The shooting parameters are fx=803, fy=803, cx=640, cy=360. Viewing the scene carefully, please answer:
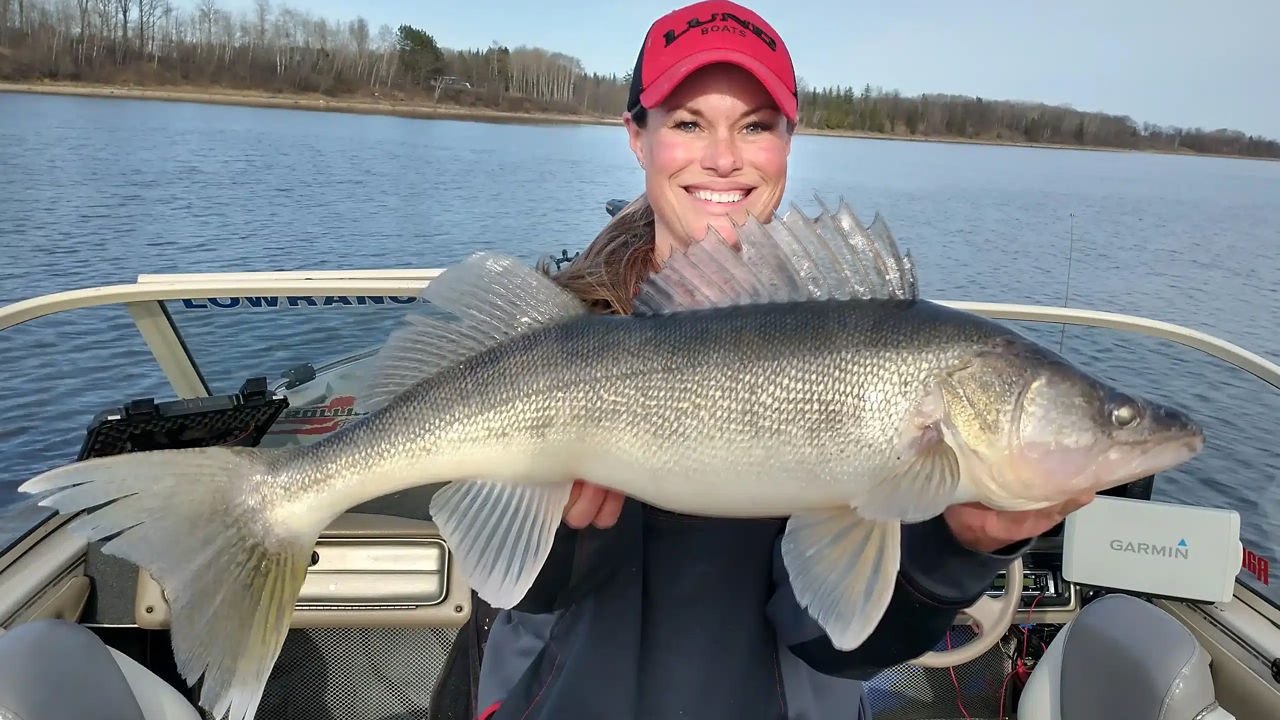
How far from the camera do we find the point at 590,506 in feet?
5.75

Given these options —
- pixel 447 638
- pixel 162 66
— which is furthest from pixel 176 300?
pixel 162 66

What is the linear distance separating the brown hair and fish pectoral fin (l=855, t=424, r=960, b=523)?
85cm

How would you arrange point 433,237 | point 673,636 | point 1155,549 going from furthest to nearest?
point 433,237 < point 1155,549 < point 673,636

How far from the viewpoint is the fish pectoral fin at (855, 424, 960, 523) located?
59.1 inches

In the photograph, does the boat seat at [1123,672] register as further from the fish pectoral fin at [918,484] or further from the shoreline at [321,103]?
the shoreline at [321,103]

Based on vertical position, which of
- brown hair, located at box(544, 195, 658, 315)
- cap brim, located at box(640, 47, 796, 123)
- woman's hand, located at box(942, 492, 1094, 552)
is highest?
cap brim, located at box(640, 47, 796, 123)

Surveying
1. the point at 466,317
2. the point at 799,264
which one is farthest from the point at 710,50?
the point at 466,317

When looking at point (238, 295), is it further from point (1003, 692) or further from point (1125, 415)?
point (1003, 692)

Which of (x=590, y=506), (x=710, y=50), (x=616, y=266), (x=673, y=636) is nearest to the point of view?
(x=590, y=506)

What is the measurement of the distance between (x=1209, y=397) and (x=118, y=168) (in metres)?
24.5

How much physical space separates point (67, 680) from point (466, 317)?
4.35ft

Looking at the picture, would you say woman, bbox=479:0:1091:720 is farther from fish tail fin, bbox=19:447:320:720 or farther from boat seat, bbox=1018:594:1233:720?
boat seat, bbox=1018:594:1233:720

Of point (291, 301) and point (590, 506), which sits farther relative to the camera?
point (291, 301)

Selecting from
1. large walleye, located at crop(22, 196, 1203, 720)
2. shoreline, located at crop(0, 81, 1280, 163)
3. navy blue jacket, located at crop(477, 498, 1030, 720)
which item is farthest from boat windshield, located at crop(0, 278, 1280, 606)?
shoreline, located at crop(0, 81, 1280, 163)
